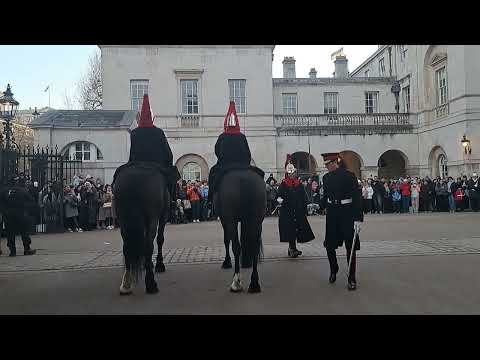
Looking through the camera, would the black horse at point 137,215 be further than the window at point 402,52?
No

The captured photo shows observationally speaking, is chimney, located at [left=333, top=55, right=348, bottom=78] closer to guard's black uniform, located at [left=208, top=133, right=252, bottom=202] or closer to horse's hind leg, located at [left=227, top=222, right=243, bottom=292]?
guard's black uniform, located at [left=208, top=133, right=252, bottom=202]

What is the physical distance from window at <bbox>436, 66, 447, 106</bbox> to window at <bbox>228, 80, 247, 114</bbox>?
1304 cm

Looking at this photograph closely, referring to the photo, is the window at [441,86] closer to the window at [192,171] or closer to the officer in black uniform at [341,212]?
the window at [192,171]

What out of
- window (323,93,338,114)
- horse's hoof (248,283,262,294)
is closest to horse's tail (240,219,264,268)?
horse's hoof (248,283,262,294)

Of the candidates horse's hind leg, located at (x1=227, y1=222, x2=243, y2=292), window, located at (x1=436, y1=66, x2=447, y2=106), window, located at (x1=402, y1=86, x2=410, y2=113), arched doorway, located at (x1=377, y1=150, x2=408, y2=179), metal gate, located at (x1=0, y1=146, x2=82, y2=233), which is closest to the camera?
horse's hind leg, located at (x1=227, y1=222, x2=243, y2=292)

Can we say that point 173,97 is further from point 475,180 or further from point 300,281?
point 300,281

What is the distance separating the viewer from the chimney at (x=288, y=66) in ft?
150

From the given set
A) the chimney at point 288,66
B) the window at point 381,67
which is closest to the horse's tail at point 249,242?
the window at point 381,67

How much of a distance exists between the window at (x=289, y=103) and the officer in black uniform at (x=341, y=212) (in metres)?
29.8

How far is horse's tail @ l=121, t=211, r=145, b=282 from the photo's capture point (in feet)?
23.0

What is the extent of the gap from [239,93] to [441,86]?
44.6 ft

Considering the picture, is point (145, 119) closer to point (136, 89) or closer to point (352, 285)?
point (352, 285)

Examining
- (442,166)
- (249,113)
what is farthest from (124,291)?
(442,166)

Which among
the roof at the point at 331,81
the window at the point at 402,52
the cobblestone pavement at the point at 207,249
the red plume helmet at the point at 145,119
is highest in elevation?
the window at the point at 402,52
